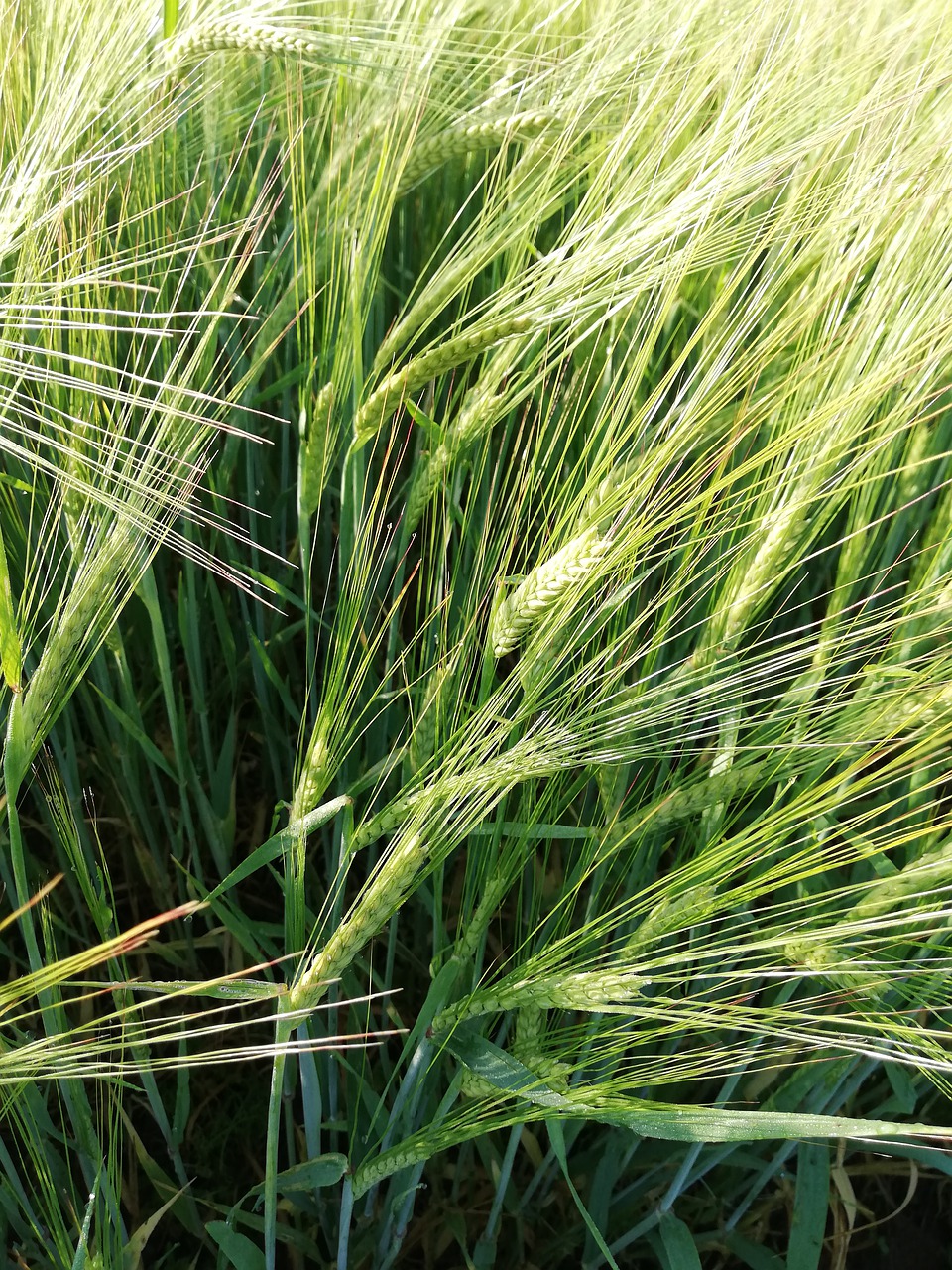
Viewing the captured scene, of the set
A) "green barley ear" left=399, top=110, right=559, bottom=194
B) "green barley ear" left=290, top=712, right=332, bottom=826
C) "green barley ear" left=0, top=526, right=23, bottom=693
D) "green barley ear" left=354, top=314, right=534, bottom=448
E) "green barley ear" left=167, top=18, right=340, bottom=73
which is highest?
"green barley ear" left=167, top=18, right=340, bottom=73

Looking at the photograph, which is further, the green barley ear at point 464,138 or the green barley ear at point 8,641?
the green barley ear at point 464,138

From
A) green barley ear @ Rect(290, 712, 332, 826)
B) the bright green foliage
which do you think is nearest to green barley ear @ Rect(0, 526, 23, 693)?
the bright green foliage

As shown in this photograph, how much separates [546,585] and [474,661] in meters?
0.12

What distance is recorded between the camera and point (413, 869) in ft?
1.89

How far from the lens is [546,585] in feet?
1.96

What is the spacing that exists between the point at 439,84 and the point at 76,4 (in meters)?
0.36

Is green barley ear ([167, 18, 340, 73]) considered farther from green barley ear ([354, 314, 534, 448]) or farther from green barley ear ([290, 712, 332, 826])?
green barley ear ([290, 712, 332, 826])

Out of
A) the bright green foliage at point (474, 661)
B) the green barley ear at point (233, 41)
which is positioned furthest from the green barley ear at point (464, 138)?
the green barley ear at point (233, 41)

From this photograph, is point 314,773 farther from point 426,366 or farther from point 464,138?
point 464,138

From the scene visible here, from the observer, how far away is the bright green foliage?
61cm

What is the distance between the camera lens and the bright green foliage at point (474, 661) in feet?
2.02

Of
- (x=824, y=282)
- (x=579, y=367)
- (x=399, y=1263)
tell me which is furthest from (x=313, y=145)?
(x=399, y=1263)

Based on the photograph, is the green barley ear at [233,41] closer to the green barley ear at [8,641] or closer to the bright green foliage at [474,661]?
the bright green foliage at [474,661]

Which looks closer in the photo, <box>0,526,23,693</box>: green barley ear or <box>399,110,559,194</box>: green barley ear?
<box>0,526,23,693</box>: green barley ear
